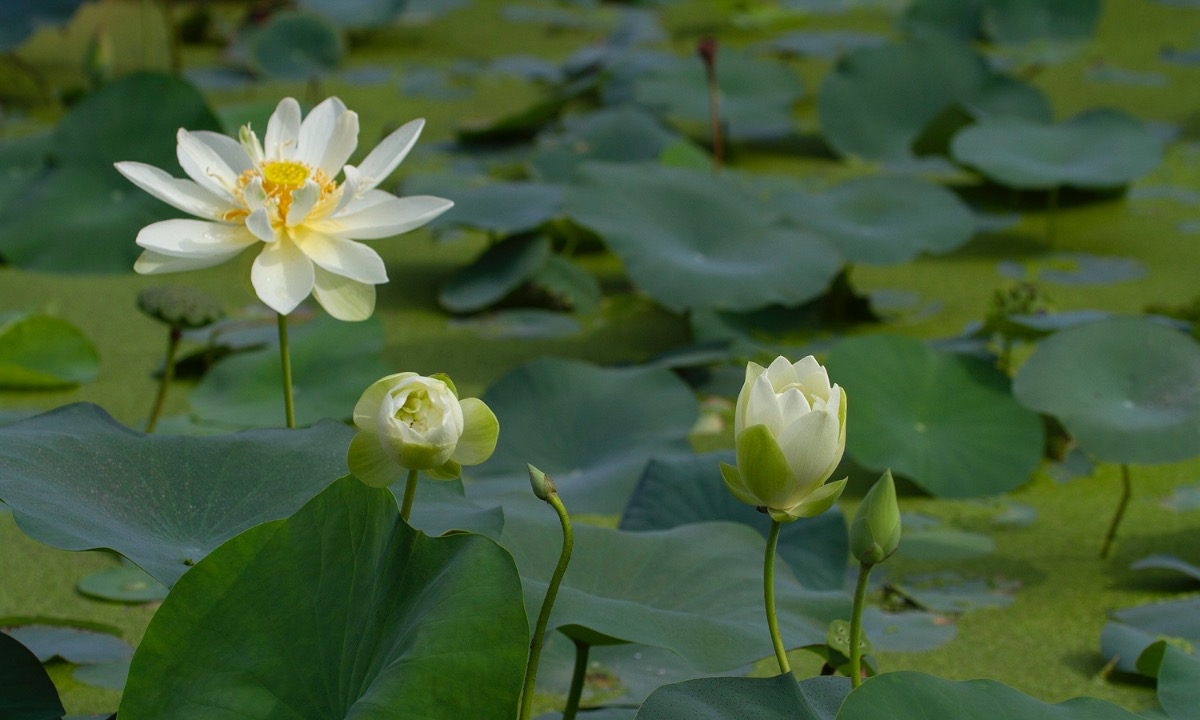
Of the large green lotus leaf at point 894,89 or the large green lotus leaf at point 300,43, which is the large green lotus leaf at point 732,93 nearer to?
the large green lotus leaf at point 894,89

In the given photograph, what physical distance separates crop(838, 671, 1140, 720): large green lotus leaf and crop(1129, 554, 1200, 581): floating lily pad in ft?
2.36

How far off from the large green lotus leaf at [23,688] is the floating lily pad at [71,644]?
38 centimetres

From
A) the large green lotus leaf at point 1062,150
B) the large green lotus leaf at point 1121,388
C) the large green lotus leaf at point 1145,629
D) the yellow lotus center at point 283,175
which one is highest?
the yellow lotus center at point 283,175

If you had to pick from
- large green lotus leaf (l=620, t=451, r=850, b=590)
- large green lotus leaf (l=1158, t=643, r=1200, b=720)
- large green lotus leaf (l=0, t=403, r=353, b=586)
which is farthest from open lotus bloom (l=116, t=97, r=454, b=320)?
large green lotus leaf (l=1158, t=643, r=1200, b=720)

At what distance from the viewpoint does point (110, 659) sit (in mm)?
1242

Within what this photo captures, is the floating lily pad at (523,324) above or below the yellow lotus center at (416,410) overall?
below

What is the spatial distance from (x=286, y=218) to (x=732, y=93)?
2320 mm

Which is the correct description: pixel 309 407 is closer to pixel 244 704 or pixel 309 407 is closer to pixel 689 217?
pixel 689 217

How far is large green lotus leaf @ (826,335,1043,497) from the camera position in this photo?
1.64m

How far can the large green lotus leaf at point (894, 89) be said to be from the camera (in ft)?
9.30

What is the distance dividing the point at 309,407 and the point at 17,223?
2.89ft

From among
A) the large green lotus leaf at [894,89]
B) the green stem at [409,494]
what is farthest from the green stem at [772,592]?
the large green lotus leaf at [894,89]

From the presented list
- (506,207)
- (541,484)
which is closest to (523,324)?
(506,207)

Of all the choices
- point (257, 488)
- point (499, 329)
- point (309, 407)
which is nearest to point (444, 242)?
point (499, 329)
